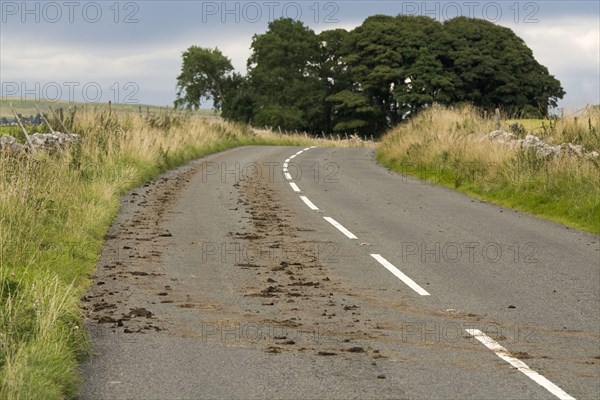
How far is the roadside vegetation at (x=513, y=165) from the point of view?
1605cm

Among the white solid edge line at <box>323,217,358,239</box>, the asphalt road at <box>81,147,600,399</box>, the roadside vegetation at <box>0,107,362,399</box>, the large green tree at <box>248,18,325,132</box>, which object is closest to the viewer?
the roadside vegetation at <box>0,107,362,399</box>

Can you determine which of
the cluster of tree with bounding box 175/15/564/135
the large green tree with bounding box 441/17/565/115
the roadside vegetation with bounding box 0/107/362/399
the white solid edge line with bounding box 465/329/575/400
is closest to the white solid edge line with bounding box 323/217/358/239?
the roadside vegetation with bounding box 0/107/362/399

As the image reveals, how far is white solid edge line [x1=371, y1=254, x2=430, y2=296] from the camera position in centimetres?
912

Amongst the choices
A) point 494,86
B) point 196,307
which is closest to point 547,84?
point 494,86

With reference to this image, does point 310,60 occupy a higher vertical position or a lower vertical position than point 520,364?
higher

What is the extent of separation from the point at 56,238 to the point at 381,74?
5893cm

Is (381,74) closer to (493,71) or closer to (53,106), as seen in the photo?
(493,71)

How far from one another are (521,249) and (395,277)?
3.06m

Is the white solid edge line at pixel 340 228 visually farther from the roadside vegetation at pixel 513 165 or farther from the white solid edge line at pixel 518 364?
the white solid edge line at pixel 518 364

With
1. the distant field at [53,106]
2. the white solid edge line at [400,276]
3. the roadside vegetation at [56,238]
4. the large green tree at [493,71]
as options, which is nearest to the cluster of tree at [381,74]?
the large green tree at [493,71]

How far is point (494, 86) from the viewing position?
69.1m

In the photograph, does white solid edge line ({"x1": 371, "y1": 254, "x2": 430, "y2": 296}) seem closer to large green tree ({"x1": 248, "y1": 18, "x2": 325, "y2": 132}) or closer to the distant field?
the distant field

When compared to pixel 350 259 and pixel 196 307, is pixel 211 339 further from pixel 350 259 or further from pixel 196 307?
pixel 350 259

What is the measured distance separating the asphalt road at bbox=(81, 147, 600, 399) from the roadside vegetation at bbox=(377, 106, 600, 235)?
3.96ft
